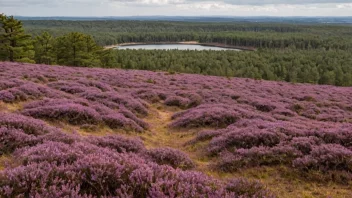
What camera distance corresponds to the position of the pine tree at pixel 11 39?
4381 centimetres

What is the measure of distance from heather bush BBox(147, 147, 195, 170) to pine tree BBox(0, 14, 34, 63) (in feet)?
147

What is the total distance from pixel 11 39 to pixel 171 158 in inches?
1852

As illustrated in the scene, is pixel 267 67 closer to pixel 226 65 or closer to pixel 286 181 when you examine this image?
pixel 226 65

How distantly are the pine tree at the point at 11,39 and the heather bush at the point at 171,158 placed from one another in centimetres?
4480

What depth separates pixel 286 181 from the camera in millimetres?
7391

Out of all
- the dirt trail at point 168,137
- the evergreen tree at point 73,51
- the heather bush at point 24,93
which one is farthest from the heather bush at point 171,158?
the evergreen tree at point 73,51

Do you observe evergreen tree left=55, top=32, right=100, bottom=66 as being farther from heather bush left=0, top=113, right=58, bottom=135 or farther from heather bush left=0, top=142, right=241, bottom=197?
heather bush left=0, top=142, right=241, bottom=197

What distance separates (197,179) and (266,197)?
129 centimetres

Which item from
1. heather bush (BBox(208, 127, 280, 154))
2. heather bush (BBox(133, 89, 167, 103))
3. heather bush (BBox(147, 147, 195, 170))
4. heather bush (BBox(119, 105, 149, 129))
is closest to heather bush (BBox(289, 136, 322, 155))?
heather bush (BBox(208, 127, 280, 154))

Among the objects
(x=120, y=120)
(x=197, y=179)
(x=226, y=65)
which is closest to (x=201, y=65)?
(x=226, y=65)

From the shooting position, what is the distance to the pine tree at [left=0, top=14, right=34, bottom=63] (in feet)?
144

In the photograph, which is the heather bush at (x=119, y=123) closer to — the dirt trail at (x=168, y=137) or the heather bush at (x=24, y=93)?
the dirt trail at (x=168, y=137)

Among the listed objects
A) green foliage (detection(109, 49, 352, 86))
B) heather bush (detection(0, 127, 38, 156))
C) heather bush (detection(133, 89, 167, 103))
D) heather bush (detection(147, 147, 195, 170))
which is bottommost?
green foliage (detection(109, 49, 352, 86))

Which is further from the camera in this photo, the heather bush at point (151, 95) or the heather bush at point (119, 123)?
the heather bush at point (151, 95)
